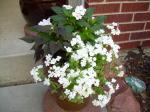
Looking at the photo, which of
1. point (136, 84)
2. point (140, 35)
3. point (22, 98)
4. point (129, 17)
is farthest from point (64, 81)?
point (140, 35)

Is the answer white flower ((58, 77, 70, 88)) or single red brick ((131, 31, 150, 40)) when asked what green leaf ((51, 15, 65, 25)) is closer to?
white flower ((58, 77, 70, 88))

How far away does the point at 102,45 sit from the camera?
1766mm

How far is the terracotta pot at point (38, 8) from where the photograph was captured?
2.46 m

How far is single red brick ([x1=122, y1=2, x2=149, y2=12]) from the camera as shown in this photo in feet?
7.91

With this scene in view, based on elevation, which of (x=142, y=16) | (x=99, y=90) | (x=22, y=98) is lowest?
(x=22, y=98)

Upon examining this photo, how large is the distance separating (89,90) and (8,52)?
107cm

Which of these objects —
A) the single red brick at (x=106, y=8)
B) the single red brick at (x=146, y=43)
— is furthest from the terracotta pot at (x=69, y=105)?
the single red brick at (x=146, y=43)

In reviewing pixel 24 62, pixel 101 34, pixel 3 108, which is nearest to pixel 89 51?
pixel 101 34

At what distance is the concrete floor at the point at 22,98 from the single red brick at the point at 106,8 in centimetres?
65

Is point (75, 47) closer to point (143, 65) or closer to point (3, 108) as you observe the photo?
point (3, 108)

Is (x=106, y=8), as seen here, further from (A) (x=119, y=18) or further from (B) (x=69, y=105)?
(B) (x=69, y=105)

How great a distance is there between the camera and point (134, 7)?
244 cm

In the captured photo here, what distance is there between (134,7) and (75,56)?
96cm

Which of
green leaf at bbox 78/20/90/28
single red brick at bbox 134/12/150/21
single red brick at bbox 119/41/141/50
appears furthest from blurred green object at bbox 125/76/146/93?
green leaf at bbox 78/20/90/28
